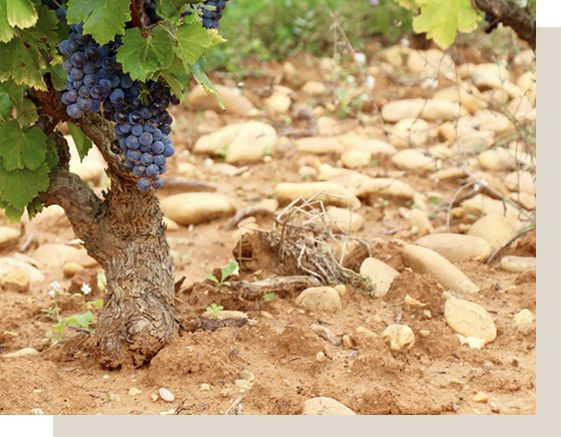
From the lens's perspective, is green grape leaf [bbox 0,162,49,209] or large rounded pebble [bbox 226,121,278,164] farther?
large rounded pebble [bbox 226,121,278,164]

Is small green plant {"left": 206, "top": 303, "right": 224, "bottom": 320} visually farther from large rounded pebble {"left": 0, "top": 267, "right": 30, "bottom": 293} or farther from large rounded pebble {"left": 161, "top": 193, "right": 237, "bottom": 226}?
large rounded pebble {"left": 161, "top": 193, "right": 237, "bottom": 226}

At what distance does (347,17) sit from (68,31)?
21.0ft

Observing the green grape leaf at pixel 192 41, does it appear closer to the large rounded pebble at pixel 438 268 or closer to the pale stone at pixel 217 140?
the large rounded pebble at pixel 438 268

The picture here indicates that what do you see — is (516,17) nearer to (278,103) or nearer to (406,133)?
(406,133)

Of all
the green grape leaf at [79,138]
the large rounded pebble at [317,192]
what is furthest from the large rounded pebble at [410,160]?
the green grape leaf at [79,138]

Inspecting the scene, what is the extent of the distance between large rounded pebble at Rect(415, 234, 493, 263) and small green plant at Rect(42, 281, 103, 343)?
6.64 ft

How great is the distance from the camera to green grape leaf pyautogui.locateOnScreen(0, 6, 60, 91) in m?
2.16

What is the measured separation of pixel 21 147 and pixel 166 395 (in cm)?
→ 107

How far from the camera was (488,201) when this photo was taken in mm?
4762

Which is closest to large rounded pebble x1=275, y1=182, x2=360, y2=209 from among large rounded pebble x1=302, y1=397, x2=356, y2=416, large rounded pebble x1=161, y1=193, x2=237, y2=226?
large rounded pebble x1=161, y1=193, x2=237, y2=226

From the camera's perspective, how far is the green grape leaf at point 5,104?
8.00 ft

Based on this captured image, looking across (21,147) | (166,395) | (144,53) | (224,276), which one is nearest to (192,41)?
(144,53)

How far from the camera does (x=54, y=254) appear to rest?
A: 4.27m

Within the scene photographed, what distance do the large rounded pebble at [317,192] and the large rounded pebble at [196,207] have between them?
0.40m
